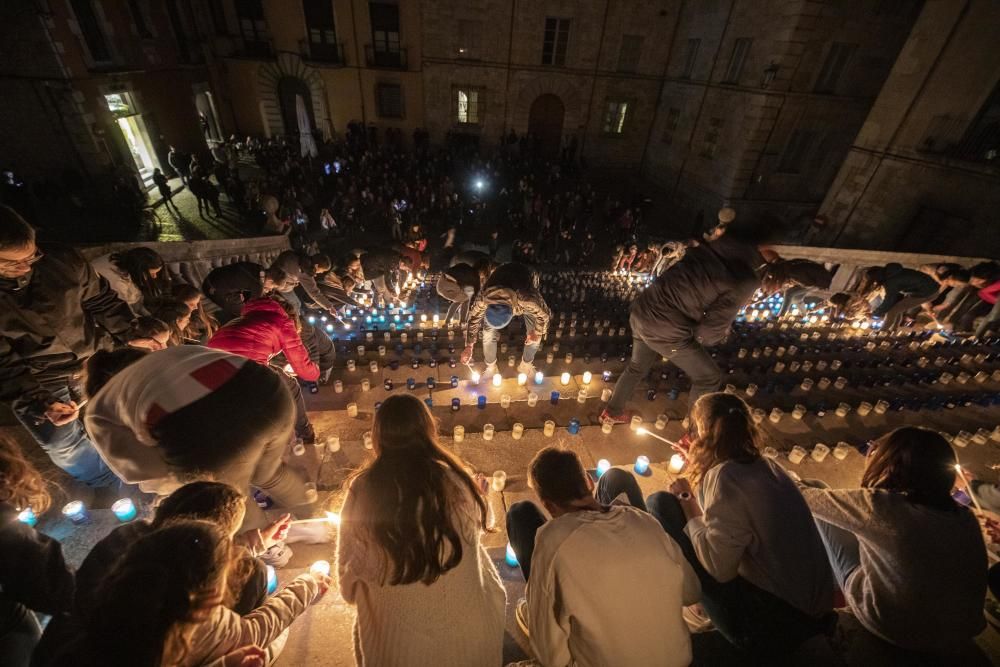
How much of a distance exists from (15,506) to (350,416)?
2537 millimetres

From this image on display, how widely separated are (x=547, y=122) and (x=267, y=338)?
1968 cm

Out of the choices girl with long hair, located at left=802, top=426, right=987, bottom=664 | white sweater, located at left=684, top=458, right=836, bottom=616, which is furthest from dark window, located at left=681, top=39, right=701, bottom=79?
white sweater, located at left=684, top=458, right=836, bottom=616

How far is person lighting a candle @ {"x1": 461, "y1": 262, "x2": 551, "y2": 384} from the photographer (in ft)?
15.2

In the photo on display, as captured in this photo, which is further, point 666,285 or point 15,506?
point 666,285

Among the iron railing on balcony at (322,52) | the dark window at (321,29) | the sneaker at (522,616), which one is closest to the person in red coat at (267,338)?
the sneaker at (522,616)

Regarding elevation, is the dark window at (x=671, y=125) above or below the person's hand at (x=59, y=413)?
above

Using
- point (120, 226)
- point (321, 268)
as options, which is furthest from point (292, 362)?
point (120, 226)

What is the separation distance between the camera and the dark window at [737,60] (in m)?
14.2

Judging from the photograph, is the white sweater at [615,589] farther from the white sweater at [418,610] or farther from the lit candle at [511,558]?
the lit candle at [511,558]

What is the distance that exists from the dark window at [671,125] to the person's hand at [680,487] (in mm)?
19088

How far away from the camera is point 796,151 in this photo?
48.0 ft

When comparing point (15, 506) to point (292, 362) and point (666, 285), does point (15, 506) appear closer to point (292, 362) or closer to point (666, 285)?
point (292, 362)

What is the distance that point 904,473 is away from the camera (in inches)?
85.8

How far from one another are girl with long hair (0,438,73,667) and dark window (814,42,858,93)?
18999 mm
